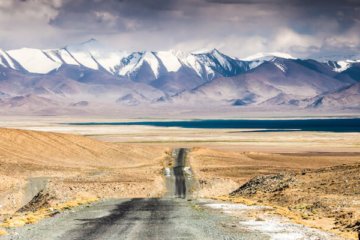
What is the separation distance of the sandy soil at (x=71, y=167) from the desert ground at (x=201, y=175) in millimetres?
119

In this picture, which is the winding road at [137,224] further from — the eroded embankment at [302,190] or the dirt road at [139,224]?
the eroded embankment at [302,190]

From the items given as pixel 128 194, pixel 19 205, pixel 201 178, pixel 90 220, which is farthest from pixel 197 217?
pixel 201 178

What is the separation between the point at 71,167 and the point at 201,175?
23218mm

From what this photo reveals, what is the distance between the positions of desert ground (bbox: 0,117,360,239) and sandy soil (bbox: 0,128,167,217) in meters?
0.12

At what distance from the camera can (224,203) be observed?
4731 cm

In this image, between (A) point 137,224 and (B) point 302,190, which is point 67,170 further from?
(A) point 137,224

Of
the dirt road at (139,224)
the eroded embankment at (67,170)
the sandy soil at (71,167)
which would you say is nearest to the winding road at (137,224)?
the dirt road at (139,224)

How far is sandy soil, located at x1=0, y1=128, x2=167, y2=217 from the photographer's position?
72125 millimetres

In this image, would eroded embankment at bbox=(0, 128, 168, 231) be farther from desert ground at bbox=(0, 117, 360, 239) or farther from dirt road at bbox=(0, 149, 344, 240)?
dirt road at bbox=(0, 149, 344, 240)

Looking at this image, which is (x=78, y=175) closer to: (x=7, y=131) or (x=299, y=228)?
(x=7, y=131)

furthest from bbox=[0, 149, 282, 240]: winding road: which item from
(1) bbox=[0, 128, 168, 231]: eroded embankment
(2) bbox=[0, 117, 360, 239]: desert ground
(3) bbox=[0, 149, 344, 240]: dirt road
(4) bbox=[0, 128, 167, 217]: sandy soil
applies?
(4) bbox=[0, 128, 167, 217]: sandy soil

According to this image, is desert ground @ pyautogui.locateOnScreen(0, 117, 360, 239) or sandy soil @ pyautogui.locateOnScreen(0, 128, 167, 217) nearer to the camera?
desert ground @ pyautogui.locateOnScreen(0, 117, 360, 239)

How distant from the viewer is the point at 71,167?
105m

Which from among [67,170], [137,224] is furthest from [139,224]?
[67,170]
